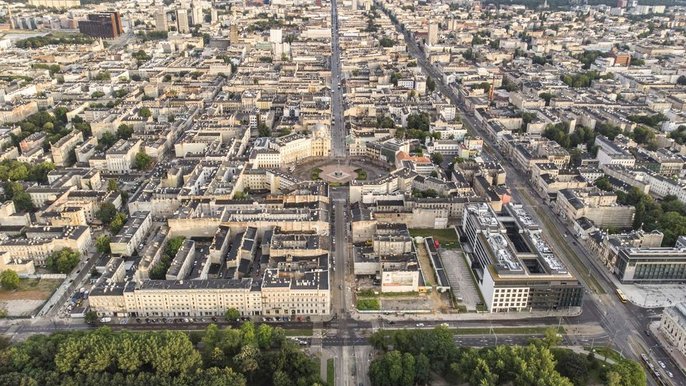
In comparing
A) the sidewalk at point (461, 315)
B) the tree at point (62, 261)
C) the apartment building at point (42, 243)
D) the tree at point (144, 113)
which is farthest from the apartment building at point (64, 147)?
the sidewalk at point (461, 315)

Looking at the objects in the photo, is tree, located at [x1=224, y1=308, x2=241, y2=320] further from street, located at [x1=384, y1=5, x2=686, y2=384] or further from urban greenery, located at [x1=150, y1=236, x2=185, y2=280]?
street, located at [x1=384, y1=5, x2=686, y2=384]

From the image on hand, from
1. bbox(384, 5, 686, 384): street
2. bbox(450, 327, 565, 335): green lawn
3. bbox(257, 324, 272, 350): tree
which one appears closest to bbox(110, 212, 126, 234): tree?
bbox(257, 324, 272, 350): tree

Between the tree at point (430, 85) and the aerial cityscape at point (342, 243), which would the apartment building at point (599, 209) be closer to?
the aerial cityscape at point (342, 243)

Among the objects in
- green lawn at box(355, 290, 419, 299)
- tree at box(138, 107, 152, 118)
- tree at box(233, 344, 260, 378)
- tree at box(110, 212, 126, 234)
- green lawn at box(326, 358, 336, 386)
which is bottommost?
green lawn at box(326, 358, 336, 386)

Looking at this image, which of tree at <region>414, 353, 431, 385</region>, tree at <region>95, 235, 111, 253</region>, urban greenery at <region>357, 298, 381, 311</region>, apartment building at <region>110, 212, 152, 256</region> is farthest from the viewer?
tree at <region>95, 235, 111, 253</region>

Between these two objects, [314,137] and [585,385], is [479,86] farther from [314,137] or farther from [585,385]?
[585,385]

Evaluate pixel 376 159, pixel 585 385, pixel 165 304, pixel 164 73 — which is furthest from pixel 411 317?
pixel 164 73
